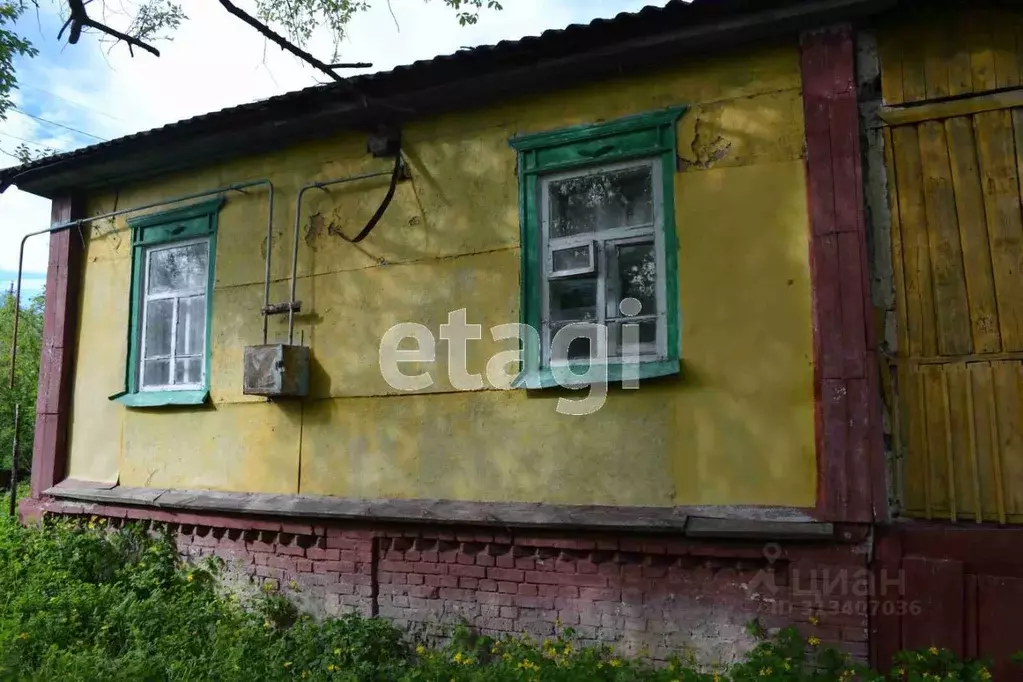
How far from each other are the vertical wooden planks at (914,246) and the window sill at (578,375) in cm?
130

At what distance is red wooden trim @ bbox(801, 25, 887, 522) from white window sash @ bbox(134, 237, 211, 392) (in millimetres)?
4870

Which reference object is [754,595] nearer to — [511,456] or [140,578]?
[511,456]

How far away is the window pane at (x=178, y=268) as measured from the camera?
6.61 metres

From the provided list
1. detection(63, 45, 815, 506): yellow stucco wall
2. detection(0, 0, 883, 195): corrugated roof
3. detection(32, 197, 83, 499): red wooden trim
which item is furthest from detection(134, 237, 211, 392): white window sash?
detection(32, 197, 83, 499): red wooden trim

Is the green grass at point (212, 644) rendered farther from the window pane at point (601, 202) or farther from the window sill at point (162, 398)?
the window pane at point (601, 202)

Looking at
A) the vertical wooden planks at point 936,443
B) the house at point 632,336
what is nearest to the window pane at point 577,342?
the house at point 632,336

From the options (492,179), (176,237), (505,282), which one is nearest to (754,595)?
(505,282)

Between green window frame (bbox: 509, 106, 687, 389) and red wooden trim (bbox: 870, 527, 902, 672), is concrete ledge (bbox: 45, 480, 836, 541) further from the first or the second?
green window frame (bbox: 509, 106, 687, 389)

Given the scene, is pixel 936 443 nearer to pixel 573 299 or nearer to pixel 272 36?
pixel 573 299

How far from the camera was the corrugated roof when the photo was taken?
4.37 m

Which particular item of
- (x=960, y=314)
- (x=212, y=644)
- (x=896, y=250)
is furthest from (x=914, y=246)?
(x=212, y=644)

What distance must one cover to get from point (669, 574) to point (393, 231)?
3.10m

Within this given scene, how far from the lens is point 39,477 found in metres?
7.20

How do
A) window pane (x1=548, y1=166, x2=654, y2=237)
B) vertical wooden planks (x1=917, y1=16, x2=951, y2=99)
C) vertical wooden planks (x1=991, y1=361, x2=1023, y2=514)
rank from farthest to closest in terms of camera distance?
window pane (x1=548, y1=166, x2=654, y2=237), vertical wooden planks (x1=917, y1=16, x2=951, y2=99), vertical wooden planks (x1=991, y1=361, x2=1023, y2=514)
